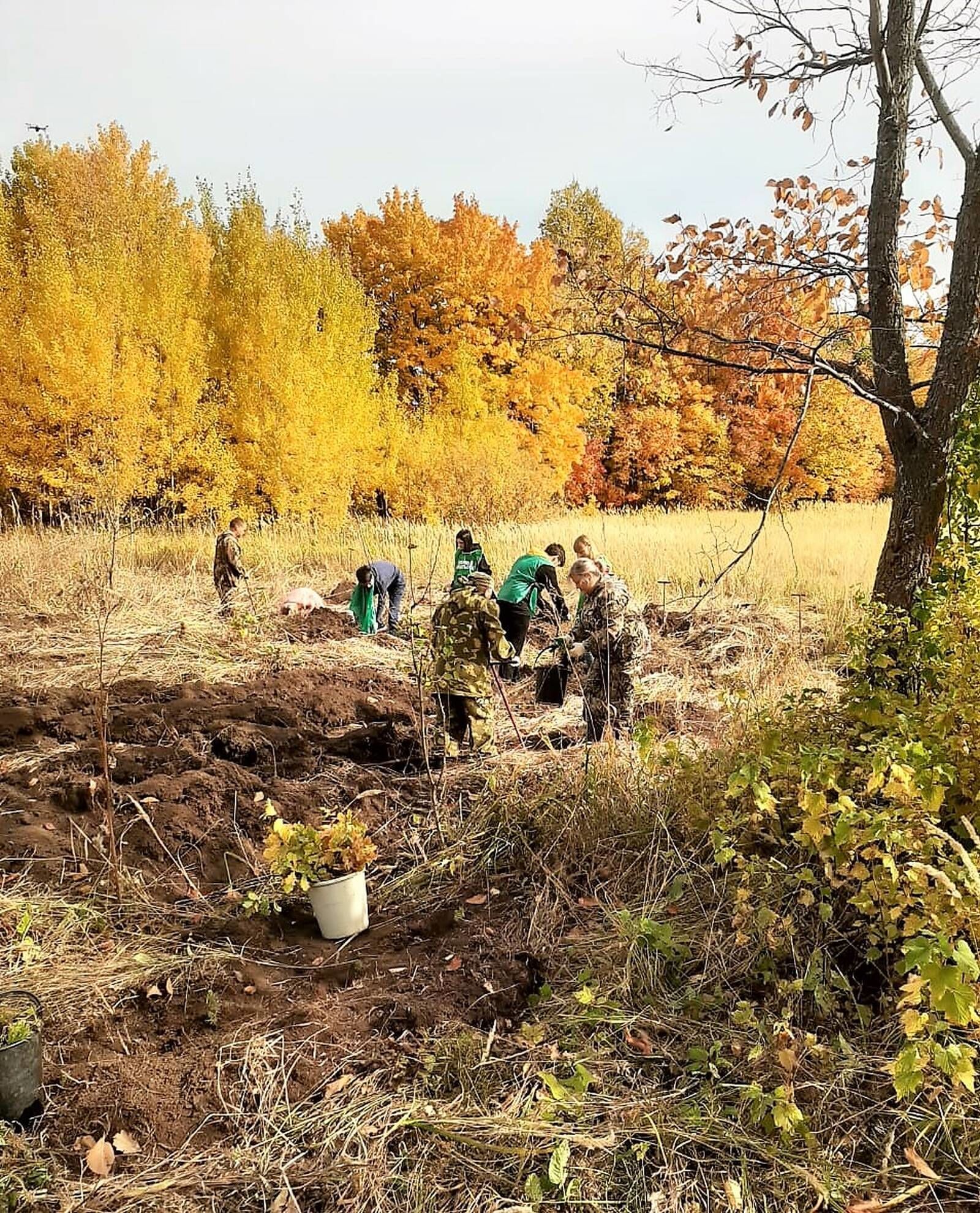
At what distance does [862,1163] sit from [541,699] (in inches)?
190

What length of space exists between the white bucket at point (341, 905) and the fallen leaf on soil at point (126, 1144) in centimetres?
116

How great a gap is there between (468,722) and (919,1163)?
3.71 meters

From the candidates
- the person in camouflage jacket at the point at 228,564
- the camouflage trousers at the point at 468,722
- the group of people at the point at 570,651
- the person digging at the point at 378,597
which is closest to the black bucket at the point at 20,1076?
the group of people at the point at 570,651

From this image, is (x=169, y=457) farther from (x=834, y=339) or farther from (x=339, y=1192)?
(x=339, y=1192)

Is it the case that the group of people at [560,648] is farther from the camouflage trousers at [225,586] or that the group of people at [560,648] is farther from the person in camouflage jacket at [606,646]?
the camouflage trousers at [225,586]

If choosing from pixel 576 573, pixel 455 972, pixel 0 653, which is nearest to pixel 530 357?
pixel 0 653

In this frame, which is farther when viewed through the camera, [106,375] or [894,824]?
[106,375]

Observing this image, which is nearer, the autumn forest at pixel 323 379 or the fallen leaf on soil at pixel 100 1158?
the fallen leaf on soil at pixel 100 1158

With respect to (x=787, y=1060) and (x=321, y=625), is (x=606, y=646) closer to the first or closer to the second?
(x=787, y=1060)

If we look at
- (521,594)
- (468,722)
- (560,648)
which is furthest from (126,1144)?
(521,594)

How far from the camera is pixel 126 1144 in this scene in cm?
269

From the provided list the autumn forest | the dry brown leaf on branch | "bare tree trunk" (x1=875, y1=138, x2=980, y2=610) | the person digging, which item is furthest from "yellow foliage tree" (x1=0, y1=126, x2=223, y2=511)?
the dry brown leaf on branch

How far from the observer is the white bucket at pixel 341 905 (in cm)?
373

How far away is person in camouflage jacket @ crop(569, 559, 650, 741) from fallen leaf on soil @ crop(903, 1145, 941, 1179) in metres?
3.07
